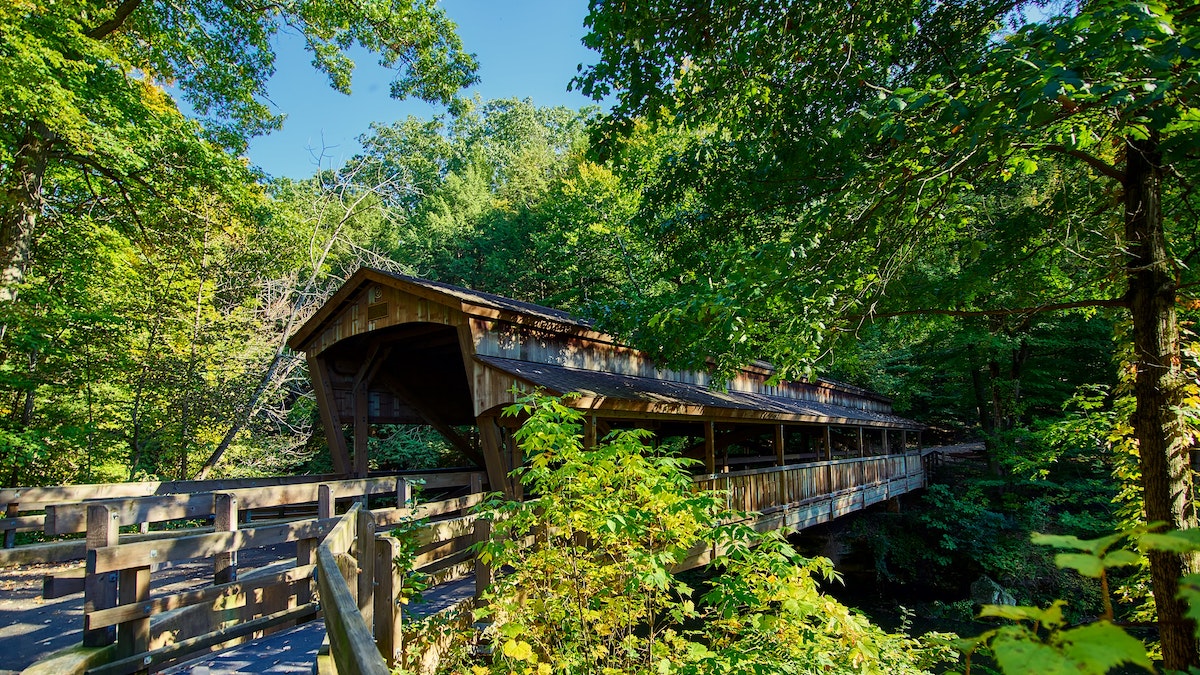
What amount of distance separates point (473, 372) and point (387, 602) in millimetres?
4834

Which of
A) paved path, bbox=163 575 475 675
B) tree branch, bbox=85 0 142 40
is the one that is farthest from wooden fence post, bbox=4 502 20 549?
tree branch, bbox=85 0 142 40

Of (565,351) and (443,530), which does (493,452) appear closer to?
(565,351)

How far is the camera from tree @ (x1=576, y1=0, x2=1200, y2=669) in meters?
3.66

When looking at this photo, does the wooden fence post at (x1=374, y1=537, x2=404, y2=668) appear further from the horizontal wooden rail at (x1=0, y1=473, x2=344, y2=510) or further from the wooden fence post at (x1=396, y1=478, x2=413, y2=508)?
the horizontal wooden rail at (x1=0, y1=473, x2=344, y2=510)

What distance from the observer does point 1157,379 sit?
15.5ft

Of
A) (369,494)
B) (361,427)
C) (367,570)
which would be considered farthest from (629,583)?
(361,427)

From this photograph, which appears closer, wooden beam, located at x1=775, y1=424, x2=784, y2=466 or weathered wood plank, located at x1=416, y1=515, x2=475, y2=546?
weathered wood plank, located at x1=416, y1=515, x2=475, y2=546

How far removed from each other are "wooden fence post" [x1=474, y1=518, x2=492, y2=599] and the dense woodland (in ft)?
9.62

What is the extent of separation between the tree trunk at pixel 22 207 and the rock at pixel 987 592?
20.7 meters

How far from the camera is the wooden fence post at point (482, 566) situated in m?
4.52

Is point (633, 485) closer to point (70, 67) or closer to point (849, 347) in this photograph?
point (849, 347)

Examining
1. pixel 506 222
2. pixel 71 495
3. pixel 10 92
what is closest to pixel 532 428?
pixel 71 495

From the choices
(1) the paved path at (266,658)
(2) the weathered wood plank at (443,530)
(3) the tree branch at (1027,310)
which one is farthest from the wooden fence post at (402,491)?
(3) the tree branch at (1027,310)

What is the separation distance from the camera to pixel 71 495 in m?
7.50
